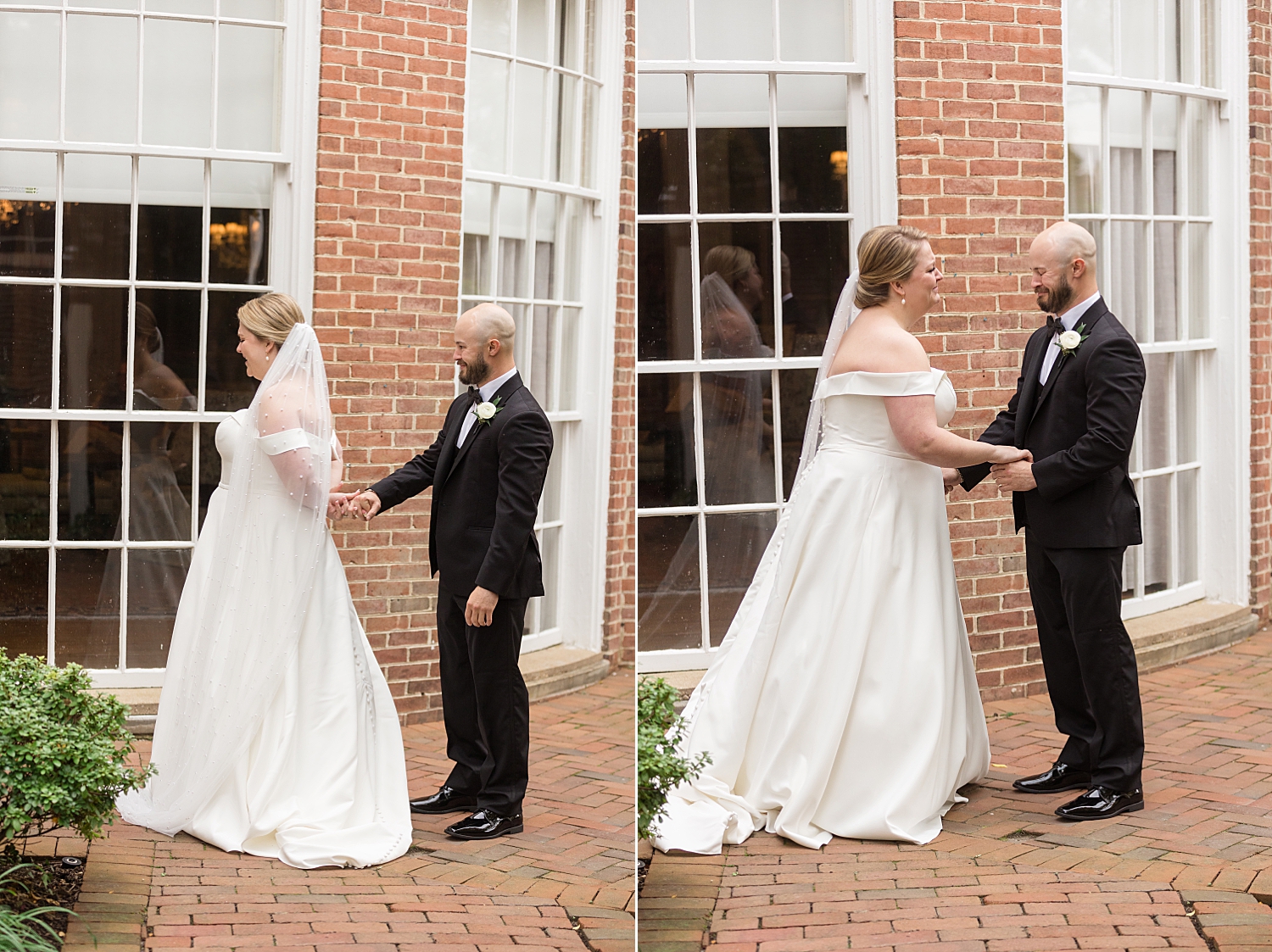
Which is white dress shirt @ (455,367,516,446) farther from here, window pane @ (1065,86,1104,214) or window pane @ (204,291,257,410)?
window pane @ (1065,86,1104,214)

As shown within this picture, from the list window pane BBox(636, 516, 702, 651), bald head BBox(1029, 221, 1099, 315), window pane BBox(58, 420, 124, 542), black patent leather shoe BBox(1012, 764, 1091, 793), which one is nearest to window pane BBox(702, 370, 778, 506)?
window pane BBox(636, 516, 702, 651)

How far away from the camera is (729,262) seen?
3160 mm

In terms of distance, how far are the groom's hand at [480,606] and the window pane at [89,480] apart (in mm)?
1186

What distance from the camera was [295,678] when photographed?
13.3 feet

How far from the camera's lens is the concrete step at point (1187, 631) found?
393 cm

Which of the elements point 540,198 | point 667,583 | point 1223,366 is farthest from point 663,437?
point 1223,366

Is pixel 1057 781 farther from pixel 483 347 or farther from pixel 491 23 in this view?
pixel 491 23

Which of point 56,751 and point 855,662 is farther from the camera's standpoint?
point 855,662

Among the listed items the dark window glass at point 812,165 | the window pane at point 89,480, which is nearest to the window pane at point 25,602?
the window pane at point 89,480

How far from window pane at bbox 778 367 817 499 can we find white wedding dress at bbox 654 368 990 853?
0.06 m

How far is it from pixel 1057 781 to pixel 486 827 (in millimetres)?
1697

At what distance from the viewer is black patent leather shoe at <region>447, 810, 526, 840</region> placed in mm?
3892

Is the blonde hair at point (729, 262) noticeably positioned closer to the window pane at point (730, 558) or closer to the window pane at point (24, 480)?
the window pane at point (730, 558)

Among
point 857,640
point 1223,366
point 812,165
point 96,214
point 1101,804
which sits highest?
point 96,214
